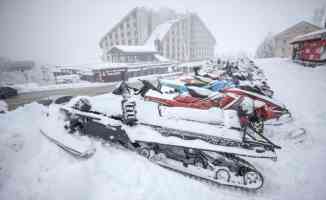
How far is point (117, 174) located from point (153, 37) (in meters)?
37.6

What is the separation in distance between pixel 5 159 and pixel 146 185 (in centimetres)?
342

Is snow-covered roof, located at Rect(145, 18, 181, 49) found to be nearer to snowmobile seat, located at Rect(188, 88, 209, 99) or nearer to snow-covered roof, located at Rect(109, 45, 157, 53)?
snow-covered roof, located at Rect(109, 45, 157, 53)

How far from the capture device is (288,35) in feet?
92.0

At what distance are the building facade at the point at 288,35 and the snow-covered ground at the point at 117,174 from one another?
96.1 feet

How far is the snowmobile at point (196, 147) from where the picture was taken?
294 centimetres

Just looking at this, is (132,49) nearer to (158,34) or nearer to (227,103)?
(158,34)

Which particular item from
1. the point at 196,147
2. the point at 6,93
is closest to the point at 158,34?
the point at 6,93

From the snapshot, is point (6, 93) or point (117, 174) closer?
point (117, 174)

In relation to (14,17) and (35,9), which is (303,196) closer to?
(14,17)

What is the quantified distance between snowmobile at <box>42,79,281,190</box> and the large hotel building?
28.9m

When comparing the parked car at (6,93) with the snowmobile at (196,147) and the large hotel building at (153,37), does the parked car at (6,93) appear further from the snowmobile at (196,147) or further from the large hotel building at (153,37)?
the large hotel building at (153,37)

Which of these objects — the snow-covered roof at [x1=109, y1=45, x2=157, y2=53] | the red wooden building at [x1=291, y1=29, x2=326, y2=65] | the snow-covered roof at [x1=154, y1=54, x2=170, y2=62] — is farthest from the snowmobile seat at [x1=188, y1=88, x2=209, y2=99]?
the snow-covered roof at [x1=154, y1=54, x2=170, y2=62]

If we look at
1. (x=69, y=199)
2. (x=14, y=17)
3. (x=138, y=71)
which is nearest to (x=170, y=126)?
(x=69, y=199)

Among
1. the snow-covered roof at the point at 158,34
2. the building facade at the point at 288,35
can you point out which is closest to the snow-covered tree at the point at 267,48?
the building facade at the point at 288,35
